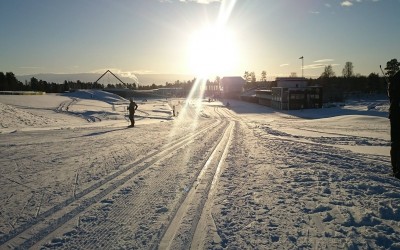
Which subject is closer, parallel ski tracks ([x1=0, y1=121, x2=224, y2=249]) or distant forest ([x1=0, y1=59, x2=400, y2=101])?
parallel ski tracks ([x1=0, y1=121, x2=224, y2=249])

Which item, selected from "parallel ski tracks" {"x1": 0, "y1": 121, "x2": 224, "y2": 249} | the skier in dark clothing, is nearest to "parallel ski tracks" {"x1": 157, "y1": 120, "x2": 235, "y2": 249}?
"parallel ski tracks" {"x1": 0, "y1": 121, "x2": 224, "y2": 249}

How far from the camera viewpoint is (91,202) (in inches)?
216

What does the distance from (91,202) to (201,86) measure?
567 feet

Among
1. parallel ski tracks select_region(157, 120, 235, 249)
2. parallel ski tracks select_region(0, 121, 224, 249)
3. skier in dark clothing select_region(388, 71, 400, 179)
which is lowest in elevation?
parallel ski tracks select_region(157, 120, 235, 249)

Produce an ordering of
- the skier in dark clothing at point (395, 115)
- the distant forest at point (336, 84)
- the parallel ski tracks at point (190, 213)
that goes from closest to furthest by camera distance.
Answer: the parallel ski tracks at point (190, 213) → the skier in dark clothing at point (395, 115) → the distant forest at point (336, 84)

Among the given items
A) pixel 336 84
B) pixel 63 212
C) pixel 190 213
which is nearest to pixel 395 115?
pixel 190 213

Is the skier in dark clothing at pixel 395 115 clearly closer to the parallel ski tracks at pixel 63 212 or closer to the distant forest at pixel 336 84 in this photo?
the parallel ski tracks at pixel 63 212

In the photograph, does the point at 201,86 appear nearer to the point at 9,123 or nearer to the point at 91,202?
the point at 9,123

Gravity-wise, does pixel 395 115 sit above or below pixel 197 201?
above

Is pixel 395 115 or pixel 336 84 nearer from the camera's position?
pixel 395 115

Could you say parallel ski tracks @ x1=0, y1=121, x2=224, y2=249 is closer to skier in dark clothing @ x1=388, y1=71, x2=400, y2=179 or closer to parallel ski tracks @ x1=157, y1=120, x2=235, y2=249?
parallel ski tracks @ x1=157, y1=120, x2=235, y2=249

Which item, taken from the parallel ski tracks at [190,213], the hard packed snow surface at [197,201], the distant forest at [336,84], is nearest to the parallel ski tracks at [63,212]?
the hard packed snow surface at [197,201]

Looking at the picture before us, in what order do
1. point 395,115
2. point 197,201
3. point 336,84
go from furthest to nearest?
1. point 336,84
2. point 395,115
3. point 197,201

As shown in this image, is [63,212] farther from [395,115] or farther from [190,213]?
[395,115]
